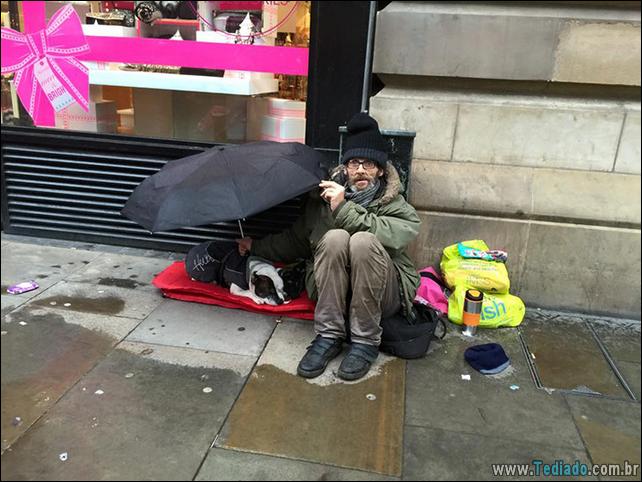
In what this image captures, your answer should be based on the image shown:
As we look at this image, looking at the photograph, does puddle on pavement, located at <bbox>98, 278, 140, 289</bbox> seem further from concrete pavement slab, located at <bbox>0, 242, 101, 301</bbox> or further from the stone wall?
the stone wall

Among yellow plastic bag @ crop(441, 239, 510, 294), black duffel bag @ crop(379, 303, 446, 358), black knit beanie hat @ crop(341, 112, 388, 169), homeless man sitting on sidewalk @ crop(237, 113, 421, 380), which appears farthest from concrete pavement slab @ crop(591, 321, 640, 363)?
black knit beanie hat @ crop(341, 112, 388, 169)

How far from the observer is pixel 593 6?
3.75 m

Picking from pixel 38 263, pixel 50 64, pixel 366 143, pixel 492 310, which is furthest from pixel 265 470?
pixel 50 64

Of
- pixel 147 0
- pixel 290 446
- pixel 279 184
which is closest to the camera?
pixel 290 446

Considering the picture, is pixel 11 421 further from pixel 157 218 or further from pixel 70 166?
pixel 70 166

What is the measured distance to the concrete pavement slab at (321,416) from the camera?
260 cm

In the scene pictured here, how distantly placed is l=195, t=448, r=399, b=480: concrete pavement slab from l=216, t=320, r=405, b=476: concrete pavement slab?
4cm

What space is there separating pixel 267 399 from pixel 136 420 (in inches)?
24.9

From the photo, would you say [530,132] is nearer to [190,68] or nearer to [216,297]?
[216,297]

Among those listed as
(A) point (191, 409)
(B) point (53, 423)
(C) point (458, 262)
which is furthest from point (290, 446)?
(C) point (458, 262)

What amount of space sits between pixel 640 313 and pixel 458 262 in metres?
1.35

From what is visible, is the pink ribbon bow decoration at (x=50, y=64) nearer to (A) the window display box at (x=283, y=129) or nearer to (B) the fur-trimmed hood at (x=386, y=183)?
(A) the window display box at (x=283, y=129)

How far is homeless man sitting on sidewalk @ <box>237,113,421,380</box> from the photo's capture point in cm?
325

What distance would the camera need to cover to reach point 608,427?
2859 millimetres
